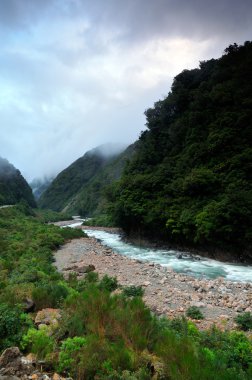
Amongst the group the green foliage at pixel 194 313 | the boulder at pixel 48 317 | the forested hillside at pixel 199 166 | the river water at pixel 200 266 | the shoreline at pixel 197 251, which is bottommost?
the river water at pixel 200 266

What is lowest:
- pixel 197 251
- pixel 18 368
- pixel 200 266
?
pixel 200 266

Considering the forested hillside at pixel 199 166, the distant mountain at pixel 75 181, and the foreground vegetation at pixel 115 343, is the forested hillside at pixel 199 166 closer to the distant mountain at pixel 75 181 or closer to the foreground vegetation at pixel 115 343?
the foreground vegetation at pixel 115 343

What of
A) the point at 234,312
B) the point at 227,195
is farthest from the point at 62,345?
the point at 227,195

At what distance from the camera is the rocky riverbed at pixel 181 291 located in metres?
12.3

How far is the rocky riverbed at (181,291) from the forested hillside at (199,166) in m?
7.91

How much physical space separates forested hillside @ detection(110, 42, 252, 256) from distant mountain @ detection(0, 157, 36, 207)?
6519 centimetres

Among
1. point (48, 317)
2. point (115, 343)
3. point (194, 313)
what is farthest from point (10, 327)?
point (194, 313)

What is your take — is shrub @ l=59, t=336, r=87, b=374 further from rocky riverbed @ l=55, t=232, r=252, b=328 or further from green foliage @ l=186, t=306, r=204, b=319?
green foliage @ l=186, t=306, r=204, b=319

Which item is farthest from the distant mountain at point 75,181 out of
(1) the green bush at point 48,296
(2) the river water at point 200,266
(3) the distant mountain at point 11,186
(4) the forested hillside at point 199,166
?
(1) the green bush at point 48,296

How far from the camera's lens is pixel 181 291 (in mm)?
15305

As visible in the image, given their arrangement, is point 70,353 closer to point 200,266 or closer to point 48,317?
point 48,317

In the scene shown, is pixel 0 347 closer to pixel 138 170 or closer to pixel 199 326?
pixel 199 326

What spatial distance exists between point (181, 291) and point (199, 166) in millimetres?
21508

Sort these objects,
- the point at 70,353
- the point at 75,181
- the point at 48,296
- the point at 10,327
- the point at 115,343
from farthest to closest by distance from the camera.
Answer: the point at 75,181 → the point at 48,296 → the point at 10,327 → the point at 115,343 → the point at 70,353
